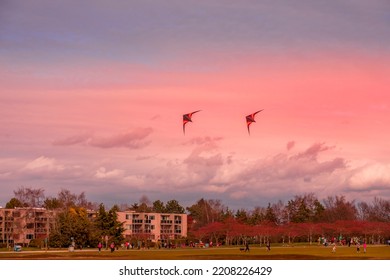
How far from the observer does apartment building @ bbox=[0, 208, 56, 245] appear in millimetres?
80938

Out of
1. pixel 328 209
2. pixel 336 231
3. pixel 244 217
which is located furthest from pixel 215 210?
pixel 336 231

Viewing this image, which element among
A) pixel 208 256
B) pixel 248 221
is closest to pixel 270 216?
pixel 248 221

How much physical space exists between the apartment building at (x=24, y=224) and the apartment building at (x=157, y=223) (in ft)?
79.5

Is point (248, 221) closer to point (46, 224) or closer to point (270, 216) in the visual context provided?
point (270, 216)

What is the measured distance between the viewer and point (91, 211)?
95.0m

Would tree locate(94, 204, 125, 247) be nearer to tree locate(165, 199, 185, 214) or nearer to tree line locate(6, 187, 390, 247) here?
tree line locate(6, 187, 390, 247)

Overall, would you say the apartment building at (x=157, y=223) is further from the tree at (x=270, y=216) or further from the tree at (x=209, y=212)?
the tree at (x=270, y=216)

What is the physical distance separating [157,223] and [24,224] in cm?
3556

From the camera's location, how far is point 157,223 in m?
117

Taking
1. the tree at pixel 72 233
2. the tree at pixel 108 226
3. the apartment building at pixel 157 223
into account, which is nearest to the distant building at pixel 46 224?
the apartment building at pixel 157 223

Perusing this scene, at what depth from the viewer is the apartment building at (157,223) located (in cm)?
11350
